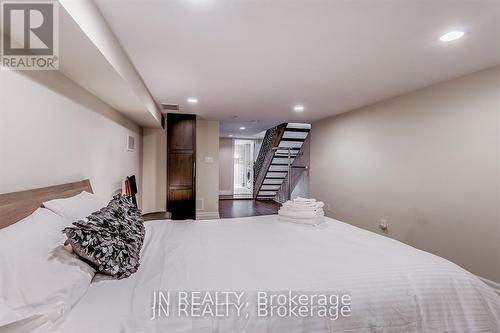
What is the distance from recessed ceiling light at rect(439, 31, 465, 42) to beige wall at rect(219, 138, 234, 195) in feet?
25.8

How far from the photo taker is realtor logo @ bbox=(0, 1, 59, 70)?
1124 millimetres

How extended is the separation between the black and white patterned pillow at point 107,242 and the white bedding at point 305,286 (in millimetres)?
62

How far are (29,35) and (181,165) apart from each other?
12.1 feet

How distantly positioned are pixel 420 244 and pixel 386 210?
24.9 inches

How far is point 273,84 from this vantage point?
9.67 feet

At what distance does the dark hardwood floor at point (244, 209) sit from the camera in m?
6.09

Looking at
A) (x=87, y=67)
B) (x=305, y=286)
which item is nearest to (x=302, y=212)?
(x=305, y=286)

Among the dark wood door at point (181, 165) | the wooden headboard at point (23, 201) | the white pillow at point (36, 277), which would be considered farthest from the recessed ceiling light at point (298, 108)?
the white pillow at point (36, 277)

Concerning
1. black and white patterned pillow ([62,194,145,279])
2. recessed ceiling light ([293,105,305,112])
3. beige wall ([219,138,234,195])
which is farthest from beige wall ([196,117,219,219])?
black and white patterned pillow ([62,194,145,279])

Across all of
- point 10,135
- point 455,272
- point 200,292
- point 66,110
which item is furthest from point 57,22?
point 455,272

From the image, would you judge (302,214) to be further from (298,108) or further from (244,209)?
(244,209)

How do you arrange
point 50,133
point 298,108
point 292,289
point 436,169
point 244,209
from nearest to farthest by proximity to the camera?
point 292,289 → point 50,133 → point 436,169 → point 298,108 → point 244,209

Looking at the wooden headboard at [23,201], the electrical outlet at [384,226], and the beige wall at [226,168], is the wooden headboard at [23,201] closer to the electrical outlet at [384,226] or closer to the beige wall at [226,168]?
the electrical outlet at [384,226]

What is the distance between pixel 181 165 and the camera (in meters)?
4.96
